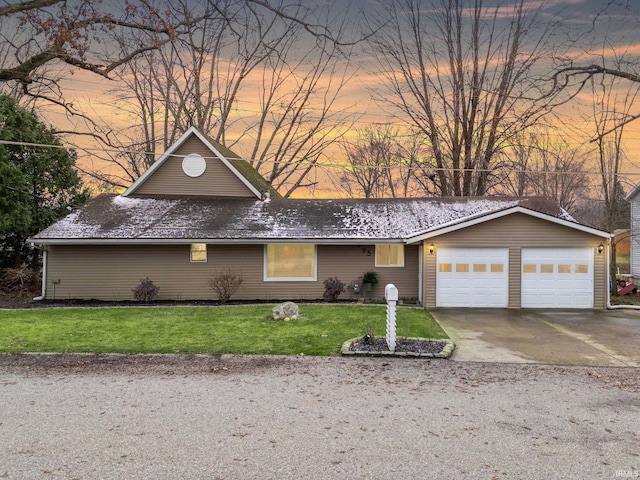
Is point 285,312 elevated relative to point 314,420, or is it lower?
elevated

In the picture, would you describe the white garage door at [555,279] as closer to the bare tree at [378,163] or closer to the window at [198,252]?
the window at [198,252]

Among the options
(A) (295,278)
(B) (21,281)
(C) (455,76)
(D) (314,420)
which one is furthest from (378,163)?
(D) (314,420)

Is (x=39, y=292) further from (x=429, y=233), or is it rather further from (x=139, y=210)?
(x=429, y=233)

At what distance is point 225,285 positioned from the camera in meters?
16.0

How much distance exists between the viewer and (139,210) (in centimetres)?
1808

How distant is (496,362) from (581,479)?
4.30 metres

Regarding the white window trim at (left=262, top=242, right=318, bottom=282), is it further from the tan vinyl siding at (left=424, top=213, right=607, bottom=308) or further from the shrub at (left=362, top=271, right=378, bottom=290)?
the tan vinyl siding at (left=424, top=213, right=607, bottom=308)

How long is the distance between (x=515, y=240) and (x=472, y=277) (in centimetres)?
187

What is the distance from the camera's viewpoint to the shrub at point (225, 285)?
16.0m

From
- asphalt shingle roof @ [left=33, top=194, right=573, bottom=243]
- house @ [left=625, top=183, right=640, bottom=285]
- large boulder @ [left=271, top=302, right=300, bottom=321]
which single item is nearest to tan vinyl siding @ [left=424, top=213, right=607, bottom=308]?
asphalt shingle roof @ [left=33, top=194, right=573, bottom=243]

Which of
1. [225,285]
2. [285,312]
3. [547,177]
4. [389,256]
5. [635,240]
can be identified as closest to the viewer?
[285,312]

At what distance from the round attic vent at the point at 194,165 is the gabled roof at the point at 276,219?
115 centimetres

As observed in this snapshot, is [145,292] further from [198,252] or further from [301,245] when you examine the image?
[301,245]

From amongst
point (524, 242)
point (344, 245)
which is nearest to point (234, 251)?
point (344, 245)
